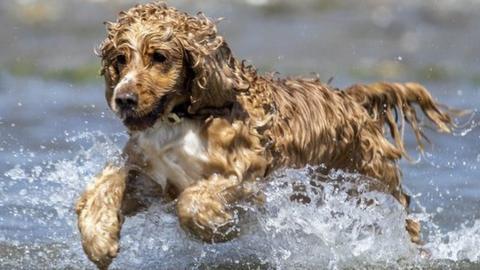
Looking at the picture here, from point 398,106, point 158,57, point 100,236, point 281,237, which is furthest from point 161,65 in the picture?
point 398,106

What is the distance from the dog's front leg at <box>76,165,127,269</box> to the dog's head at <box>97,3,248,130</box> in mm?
487

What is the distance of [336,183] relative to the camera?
8438mm

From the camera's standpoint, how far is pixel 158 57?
708 centimetres

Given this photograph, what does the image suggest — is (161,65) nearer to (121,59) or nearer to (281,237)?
(121,59)

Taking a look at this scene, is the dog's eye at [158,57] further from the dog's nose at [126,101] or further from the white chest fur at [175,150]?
the white chest fur at [175,150]

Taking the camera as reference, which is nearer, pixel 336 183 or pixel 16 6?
pixel 336 183

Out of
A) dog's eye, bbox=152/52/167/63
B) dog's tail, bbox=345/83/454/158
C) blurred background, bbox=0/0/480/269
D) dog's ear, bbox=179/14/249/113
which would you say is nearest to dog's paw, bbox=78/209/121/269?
blurred background, bbox=0/0/480/269

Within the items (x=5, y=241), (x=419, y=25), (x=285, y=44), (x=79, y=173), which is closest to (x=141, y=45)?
(x=79, y=173)

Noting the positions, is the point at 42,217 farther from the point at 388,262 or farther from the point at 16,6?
the point at 16,6

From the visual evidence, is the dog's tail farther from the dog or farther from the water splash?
the dog

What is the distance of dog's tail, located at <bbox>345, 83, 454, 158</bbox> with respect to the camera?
29.6 feet

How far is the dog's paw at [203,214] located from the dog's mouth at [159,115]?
402 mm

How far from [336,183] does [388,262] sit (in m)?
0.59

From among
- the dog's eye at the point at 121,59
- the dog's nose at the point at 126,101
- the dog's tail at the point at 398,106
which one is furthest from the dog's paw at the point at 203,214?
the dog's tail at the point at 398,106
